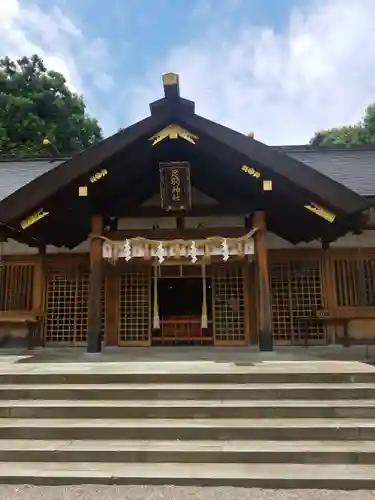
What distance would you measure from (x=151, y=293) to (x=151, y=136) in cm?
392

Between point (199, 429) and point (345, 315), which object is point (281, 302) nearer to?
point (345, 315)

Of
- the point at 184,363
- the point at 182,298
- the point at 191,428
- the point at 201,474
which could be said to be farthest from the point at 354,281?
the point at 201,474

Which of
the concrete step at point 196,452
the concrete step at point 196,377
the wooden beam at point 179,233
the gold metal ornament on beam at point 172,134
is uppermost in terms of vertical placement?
the gold metal ornament on beam at point 172,134

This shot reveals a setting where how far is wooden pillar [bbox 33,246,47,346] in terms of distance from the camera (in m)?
9.70

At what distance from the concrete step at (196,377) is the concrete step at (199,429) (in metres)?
0.72

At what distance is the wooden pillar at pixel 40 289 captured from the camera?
31.8ft

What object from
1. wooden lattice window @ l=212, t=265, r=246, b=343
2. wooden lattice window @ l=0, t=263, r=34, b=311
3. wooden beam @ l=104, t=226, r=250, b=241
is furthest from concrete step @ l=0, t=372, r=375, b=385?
wooden lattice window @ l=0, t=263, r=34, b=311

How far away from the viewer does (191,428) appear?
4.43m

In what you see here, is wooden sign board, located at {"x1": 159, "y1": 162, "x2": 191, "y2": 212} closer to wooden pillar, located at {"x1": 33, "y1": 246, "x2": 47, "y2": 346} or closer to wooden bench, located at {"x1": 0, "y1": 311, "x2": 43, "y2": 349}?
wooden pillar, located at {"x1": 33, "y1": 246, "x2": 47, "y2": 346}

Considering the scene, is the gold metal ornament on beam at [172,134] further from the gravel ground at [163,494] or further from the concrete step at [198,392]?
the gravel ground at [163,494]

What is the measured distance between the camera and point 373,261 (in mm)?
9586

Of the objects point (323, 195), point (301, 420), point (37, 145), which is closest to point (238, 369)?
point (301, 420)

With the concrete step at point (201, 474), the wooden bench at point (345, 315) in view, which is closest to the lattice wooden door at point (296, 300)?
the wooden bench at point (345, 315)

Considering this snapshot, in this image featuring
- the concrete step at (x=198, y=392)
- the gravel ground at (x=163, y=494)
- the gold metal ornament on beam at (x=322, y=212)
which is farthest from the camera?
the gold metal ornament on beam at (x=322, y=212)
